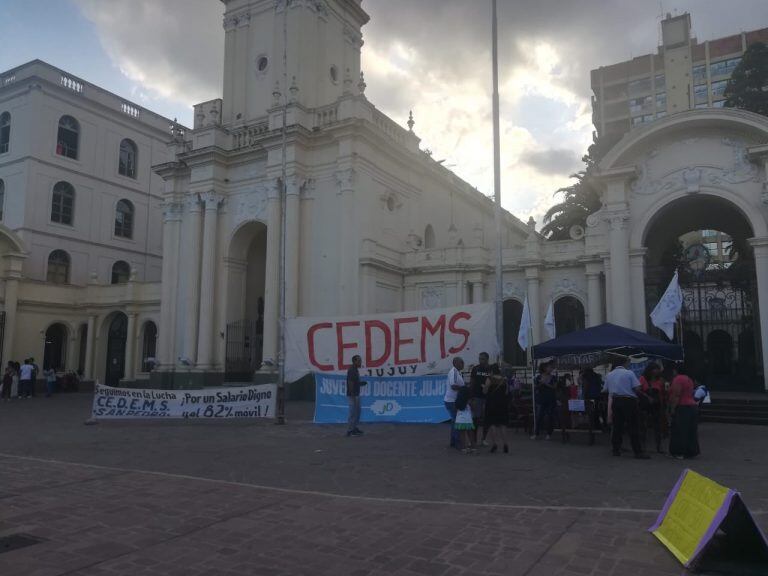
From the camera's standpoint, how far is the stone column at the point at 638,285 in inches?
798

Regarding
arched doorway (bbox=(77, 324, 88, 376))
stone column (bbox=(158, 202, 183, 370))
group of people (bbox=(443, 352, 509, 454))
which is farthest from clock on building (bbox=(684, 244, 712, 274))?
arched doorway (bbox=(77, 324, 88, 376))

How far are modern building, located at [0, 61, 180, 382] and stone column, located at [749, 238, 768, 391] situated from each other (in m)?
26.9

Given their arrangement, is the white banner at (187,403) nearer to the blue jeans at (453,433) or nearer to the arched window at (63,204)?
the blue jeans at (453,433)

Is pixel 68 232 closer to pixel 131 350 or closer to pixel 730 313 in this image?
pixel 131 350

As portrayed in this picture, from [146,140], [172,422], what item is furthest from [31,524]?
[146,140]

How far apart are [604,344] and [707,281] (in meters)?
10.9

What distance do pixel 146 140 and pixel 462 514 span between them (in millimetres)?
39386

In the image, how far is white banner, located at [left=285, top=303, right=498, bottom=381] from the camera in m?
14.5

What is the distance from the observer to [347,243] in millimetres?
23938

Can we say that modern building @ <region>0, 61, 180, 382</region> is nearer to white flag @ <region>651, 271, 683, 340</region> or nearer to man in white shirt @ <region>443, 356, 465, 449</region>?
man in white shirt @ <region>443, 356, 465, 449</region>

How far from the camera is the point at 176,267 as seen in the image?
1123 inches

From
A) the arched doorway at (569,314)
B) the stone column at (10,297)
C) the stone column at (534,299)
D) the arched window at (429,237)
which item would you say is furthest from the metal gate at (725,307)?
the stone column at (10,297)

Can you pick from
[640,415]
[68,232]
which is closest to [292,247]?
[640,415]

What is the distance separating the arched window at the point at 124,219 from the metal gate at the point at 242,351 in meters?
15.1
